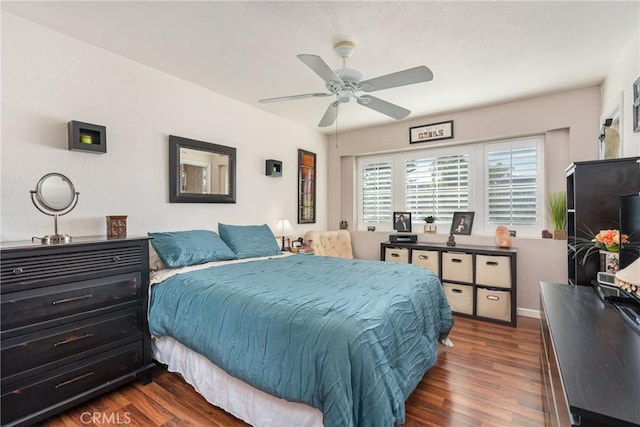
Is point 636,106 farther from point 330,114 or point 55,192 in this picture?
point 55,192

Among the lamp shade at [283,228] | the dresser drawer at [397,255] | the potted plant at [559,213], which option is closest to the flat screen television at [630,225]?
the potted plant at [559,213]

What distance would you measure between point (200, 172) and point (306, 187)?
184 cm

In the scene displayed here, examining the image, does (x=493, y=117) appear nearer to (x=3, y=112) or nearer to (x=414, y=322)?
(x=414, y=322)

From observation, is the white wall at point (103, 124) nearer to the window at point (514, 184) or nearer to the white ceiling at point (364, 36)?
the white ceiling at point (364, 36)

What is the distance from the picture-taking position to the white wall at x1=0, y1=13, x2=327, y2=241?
6.90ft

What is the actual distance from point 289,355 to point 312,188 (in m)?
3.57

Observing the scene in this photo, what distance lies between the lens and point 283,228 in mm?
4047

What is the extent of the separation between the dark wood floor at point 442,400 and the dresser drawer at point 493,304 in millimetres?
736

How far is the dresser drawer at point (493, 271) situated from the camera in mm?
3410

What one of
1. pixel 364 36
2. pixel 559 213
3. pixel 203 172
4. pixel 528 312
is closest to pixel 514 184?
pixel 559 213

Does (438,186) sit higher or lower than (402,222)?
higher

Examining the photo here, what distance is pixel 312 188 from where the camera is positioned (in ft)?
16.0

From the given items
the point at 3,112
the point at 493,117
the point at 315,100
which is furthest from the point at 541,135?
the point at 3,112

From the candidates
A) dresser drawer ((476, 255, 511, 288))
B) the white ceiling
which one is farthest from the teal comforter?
the white ceiling
